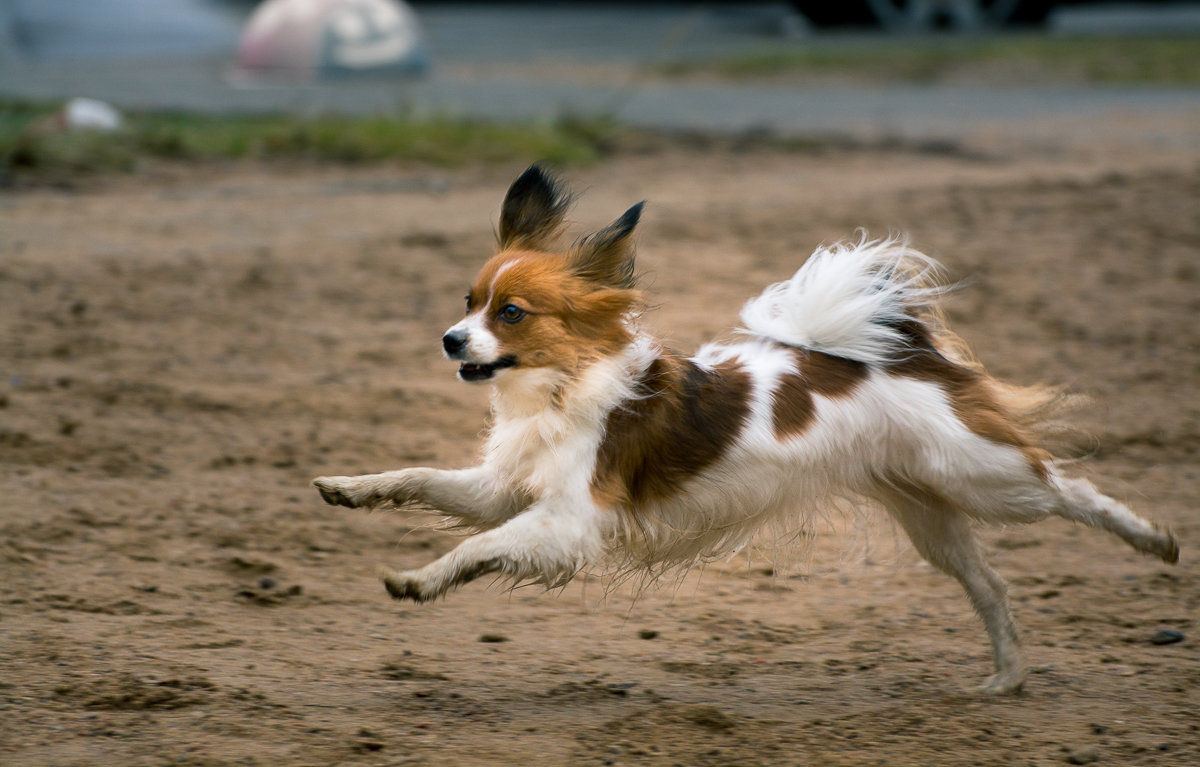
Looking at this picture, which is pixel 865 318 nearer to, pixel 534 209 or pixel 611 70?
pixel 534 209

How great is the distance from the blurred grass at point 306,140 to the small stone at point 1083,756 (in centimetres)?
871

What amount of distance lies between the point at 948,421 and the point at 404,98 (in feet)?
38.6

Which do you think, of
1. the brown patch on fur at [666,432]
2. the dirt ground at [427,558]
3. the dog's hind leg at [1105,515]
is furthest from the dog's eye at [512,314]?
the dog's hind leg at [1105,515]

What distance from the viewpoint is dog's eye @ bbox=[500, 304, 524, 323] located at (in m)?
3.73

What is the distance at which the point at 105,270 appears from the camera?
8.27 meters

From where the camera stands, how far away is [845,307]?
407cm

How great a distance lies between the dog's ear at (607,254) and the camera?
12.8 ft

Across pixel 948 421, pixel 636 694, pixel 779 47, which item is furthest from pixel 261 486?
pixel 779 47

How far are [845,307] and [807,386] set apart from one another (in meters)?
0.28

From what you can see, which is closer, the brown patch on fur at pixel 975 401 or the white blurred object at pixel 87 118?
the brown patch on fur at pixel 975 401

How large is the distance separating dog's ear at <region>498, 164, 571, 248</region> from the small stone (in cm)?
199

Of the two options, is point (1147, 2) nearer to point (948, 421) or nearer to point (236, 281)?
point (236, 281)

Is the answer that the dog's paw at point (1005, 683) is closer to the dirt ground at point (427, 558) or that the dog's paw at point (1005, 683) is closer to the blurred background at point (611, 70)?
the dirt ground at point (427, 558)

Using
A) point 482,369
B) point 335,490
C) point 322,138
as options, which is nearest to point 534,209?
point 482,369
